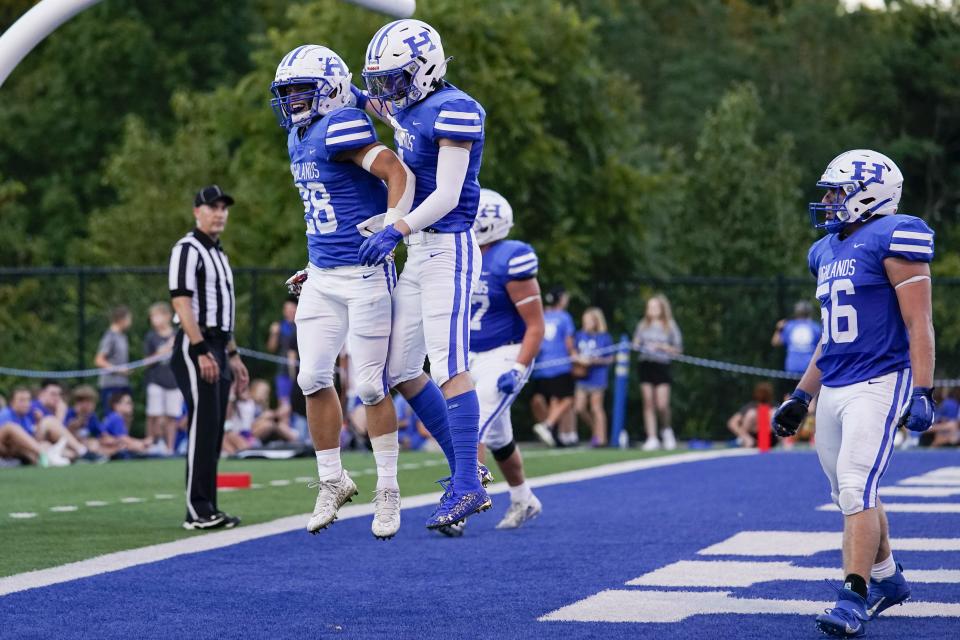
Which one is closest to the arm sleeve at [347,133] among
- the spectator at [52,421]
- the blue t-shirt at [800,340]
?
the spectator at [52,421]

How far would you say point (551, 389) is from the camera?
20.9m

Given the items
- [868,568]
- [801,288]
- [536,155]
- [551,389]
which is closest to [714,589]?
[868,568]

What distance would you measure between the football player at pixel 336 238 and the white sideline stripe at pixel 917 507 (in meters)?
5.05

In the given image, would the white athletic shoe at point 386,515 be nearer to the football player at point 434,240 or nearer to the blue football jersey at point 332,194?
the football player at point 434,240

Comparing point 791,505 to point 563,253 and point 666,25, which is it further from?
point 666,25

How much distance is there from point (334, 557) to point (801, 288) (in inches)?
613

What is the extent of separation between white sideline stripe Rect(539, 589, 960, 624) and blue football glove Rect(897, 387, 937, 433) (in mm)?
896

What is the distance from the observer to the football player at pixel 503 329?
10523 mm

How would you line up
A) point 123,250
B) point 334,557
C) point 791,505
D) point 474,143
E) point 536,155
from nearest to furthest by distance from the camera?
point 474,143 < point 334,557 < point 791,505 < point 536,155 < point 123,250

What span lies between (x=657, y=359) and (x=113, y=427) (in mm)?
6722

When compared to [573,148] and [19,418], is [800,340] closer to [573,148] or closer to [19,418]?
[19,418]

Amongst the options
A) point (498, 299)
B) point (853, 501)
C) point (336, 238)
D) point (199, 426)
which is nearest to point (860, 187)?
point (853, 501)

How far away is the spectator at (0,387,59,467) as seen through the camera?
17.3m

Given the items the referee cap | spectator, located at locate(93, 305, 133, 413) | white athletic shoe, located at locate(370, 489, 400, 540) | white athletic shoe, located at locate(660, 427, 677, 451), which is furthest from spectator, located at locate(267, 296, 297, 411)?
white athletic shoe, located at locate(370, 489, 400, 540)
